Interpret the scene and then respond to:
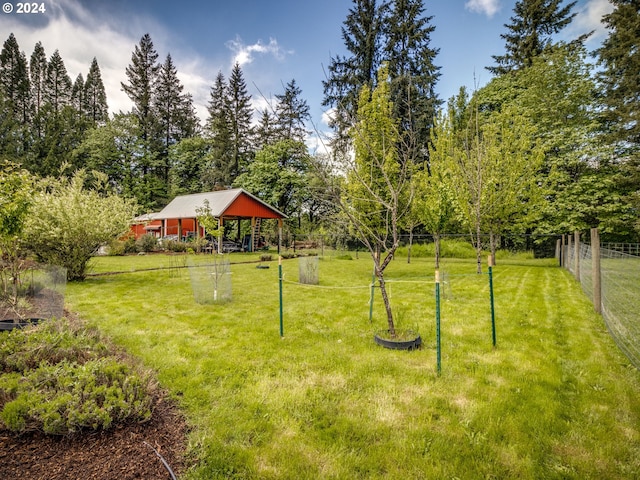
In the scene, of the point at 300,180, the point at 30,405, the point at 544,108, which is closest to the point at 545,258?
the point at 544,108

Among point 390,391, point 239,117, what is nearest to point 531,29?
point 239,117

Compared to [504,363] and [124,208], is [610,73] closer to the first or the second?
[504,363]

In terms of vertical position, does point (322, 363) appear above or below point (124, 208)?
below

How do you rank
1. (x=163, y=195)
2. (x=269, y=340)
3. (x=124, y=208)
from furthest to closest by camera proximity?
(x=163, y=195) < (x=124, y=208) < (x=269, y=340)

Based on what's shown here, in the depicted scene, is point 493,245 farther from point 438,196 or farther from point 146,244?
point 146,244

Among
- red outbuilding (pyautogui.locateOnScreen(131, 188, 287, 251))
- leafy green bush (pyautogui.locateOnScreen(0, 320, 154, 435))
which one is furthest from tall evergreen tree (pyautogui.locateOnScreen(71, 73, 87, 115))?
leafy green bush (pyautogui.locateOnScreen(0, 320, 154, 435))

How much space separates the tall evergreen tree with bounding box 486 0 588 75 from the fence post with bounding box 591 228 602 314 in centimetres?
2179

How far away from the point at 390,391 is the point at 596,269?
5.32m

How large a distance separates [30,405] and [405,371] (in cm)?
356

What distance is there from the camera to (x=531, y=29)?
22172 mm

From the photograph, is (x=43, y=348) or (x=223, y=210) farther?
(x=223, y=210)

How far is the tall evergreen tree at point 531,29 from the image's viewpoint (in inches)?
838

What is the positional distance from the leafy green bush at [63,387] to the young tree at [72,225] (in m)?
5.84

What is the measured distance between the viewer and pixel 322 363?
13.0 feet
